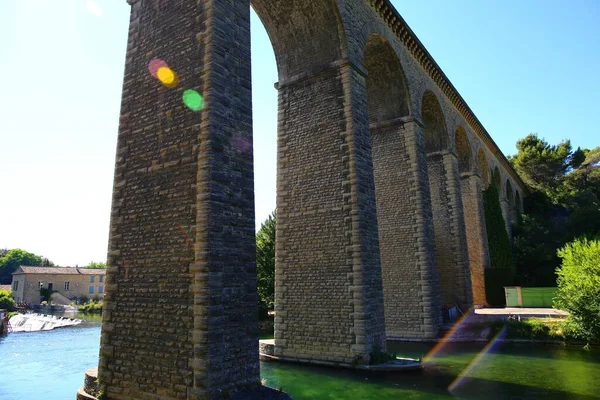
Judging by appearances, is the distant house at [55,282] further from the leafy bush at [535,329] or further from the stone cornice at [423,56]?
the leafy bush at [535,329]

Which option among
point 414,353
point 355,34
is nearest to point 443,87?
point 355,34

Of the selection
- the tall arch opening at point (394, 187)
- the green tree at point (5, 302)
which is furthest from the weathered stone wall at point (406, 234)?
A: the green tree at point (5, 302)

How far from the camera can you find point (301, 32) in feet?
43.1

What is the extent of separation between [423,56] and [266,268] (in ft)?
44.8

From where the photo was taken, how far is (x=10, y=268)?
82000 mm

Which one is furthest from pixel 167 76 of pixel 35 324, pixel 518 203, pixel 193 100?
pixel 518 203

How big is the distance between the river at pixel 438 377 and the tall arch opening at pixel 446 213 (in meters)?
4.06

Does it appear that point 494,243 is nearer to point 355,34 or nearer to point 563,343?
point 563,343

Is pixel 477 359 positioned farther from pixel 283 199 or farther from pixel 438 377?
pixel 283 199

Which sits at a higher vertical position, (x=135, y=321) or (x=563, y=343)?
(x=135, y=321)

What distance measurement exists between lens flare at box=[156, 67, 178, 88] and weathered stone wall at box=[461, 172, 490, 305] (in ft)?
69.0

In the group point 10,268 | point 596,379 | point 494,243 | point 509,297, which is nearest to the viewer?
point 596,379

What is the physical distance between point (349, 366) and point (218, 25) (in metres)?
8.91

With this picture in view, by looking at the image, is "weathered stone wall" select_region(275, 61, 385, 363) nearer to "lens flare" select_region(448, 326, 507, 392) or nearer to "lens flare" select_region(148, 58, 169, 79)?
"lens flare" select_region(448, 326, 507, 392)
